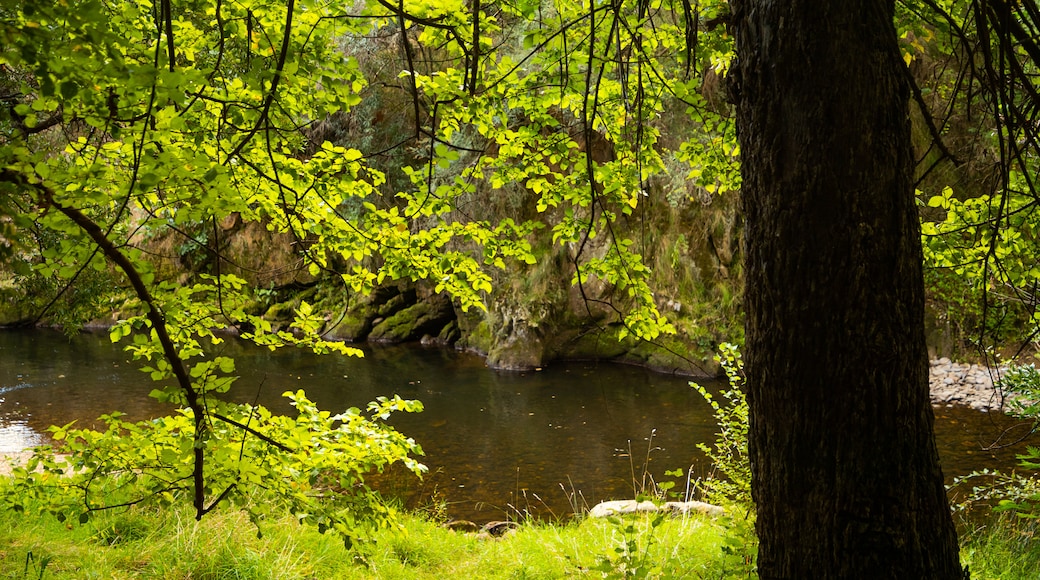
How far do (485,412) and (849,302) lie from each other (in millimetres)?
8699

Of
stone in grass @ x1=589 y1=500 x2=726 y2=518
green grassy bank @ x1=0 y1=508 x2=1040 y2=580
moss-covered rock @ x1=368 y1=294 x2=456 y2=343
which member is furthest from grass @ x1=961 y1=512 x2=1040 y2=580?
moss-covered rock @ x1=368 y1=294 x2=456 y2=343

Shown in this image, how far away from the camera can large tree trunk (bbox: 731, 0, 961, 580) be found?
155 centimetres

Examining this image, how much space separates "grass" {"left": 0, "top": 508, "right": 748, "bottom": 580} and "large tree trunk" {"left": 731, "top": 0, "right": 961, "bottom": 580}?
1.62 meters

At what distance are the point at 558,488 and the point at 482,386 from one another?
4.58 metres

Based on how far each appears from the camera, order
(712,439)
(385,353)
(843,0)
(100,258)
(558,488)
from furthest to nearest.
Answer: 1. (385,353)
2. (712,439)
3. (558,488)
4. (100,258)
5. (843,0)

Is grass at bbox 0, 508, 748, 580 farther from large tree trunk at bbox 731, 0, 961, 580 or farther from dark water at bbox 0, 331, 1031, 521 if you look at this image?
large tree trunk at bbox 731, 0, 961, 580

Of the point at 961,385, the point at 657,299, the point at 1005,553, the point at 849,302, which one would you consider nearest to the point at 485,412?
the point at 657,299

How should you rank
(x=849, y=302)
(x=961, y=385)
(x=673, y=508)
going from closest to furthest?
(x=849, y=302) → (x=673, y=508) → (x=961, y=385)

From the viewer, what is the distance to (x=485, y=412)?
10016 millimetres

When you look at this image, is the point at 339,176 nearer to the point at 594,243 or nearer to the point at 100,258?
the point at 100,258

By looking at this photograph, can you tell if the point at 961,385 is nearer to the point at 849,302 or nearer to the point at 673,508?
the point at 673,508

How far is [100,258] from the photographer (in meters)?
1.99

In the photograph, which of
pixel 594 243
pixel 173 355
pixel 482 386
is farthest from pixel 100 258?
pixel 594 243

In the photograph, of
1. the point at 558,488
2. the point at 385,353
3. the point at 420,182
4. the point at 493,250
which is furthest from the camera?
the point at 385,353
